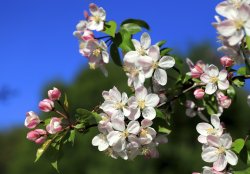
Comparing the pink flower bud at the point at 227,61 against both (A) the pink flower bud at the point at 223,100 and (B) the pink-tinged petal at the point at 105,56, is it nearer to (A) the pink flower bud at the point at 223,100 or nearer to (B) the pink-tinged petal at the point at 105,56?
(A) the pink flower bud at the point at 223,100

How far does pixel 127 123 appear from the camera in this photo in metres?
2.09

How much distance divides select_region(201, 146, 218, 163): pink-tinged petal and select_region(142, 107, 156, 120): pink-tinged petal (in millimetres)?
242

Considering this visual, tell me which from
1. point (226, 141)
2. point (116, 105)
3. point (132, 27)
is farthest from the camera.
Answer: point (132, 27)

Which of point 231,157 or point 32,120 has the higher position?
point 32,120

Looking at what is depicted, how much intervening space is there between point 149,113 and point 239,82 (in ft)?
1.33

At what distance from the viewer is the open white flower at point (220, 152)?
6.43 ft

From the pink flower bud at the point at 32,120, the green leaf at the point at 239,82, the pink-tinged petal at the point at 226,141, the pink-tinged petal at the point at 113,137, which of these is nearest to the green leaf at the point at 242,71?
the green leaf at the point at 239,82

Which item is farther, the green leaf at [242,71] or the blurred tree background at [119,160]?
the blurred tree background at [119,160]

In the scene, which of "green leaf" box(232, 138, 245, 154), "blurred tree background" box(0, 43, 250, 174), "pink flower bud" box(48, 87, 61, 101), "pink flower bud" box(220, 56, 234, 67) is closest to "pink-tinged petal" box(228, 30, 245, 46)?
"pink flower bud" box(220, 56, 234, 67)

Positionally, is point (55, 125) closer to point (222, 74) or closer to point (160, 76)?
point (160, 76)

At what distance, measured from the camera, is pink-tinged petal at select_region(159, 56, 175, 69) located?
212 centimetres

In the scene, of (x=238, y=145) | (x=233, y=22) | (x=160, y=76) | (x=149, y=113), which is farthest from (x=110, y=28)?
(x=238, y=145)

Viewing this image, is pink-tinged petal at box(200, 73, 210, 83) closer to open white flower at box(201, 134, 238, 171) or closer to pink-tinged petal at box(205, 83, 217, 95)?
pink-tinged petal at box(205, 83, 217, 95)

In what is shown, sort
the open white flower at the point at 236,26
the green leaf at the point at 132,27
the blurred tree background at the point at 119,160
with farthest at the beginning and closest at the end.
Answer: the blurred tree background at the point at 119,160
the green leaf at the point at 132,27
the open white flower at the point at 236,26
